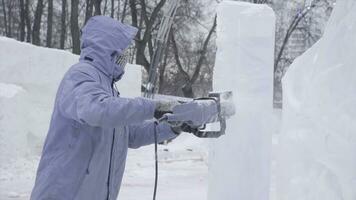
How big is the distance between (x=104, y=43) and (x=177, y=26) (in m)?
23.8

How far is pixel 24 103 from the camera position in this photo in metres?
10.3

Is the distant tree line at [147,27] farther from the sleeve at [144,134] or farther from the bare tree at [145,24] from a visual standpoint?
the sleeve at [144,134]

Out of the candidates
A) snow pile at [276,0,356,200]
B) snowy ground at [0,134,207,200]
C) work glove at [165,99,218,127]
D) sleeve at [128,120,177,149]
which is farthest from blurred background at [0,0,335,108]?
work glove at [165,99,218,127]

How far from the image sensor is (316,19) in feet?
89.2

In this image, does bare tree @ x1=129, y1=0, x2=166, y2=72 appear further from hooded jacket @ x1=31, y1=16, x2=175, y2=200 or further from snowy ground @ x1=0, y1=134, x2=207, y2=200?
hooded jacket @ x1=31, y1=16, x2=175, y2=200

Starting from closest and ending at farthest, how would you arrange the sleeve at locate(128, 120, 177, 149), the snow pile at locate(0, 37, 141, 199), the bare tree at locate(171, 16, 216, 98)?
the sleeve at locate(128, 120, 177, 149) < the snow pile at locate(0, 37, 141, 199) < the bare tree at locate(171, 16, 216, 98)

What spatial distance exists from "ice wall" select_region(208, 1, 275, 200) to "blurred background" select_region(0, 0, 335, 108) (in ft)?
65.6

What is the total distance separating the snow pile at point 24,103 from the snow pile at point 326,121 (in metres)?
5.66

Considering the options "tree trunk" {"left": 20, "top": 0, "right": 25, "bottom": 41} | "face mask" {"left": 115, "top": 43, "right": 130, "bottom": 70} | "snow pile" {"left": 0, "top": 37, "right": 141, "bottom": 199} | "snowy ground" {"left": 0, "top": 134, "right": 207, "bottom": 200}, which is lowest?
"snowy ground" {"left": 0, "top": 134, "right": 207, "bottom": 200}

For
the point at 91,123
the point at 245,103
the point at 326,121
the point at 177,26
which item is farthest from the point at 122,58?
the point at 177,26

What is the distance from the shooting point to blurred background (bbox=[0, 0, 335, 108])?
82.5 feet

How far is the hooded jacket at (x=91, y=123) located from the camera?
2242 millimetres

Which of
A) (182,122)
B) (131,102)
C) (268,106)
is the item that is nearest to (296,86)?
(268,106)

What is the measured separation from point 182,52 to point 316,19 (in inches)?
266
